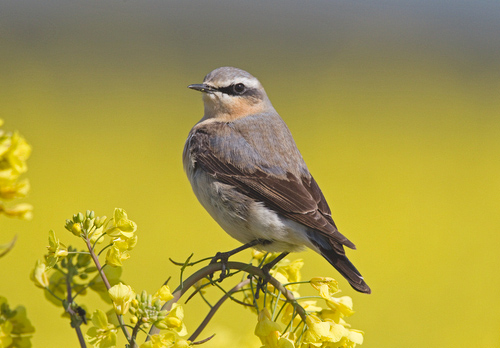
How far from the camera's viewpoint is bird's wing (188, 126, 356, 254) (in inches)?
117

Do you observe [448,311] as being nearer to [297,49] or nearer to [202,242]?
[202,242]

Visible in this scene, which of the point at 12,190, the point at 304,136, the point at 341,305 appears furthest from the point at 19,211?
the point at 304,136

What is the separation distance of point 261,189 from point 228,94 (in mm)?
994

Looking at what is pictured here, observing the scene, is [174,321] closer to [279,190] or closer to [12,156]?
[12,156]

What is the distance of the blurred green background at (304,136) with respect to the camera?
6465 mm

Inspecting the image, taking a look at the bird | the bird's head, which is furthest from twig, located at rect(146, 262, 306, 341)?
the bird's head

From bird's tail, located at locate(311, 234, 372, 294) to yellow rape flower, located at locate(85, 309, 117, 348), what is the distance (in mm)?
1253

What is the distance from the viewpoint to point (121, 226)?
5.76ft

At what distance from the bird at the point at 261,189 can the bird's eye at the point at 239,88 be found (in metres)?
0.24

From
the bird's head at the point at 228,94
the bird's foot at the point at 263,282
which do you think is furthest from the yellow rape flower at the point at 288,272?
the bird's head at the point at 228,94

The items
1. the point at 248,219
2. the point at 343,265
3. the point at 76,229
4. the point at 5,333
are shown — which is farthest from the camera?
the point at 248,219

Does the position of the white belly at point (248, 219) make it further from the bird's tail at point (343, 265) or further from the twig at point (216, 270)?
the twig at point (216, 270)

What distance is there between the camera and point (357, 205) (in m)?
9.22

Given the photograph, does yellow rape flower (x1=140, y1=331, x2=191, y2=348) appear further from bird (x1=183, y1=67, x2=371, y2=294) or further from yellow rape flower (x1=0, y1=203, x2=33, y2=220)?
bird (x1=183, y1=67, x2=371, y2=294)
